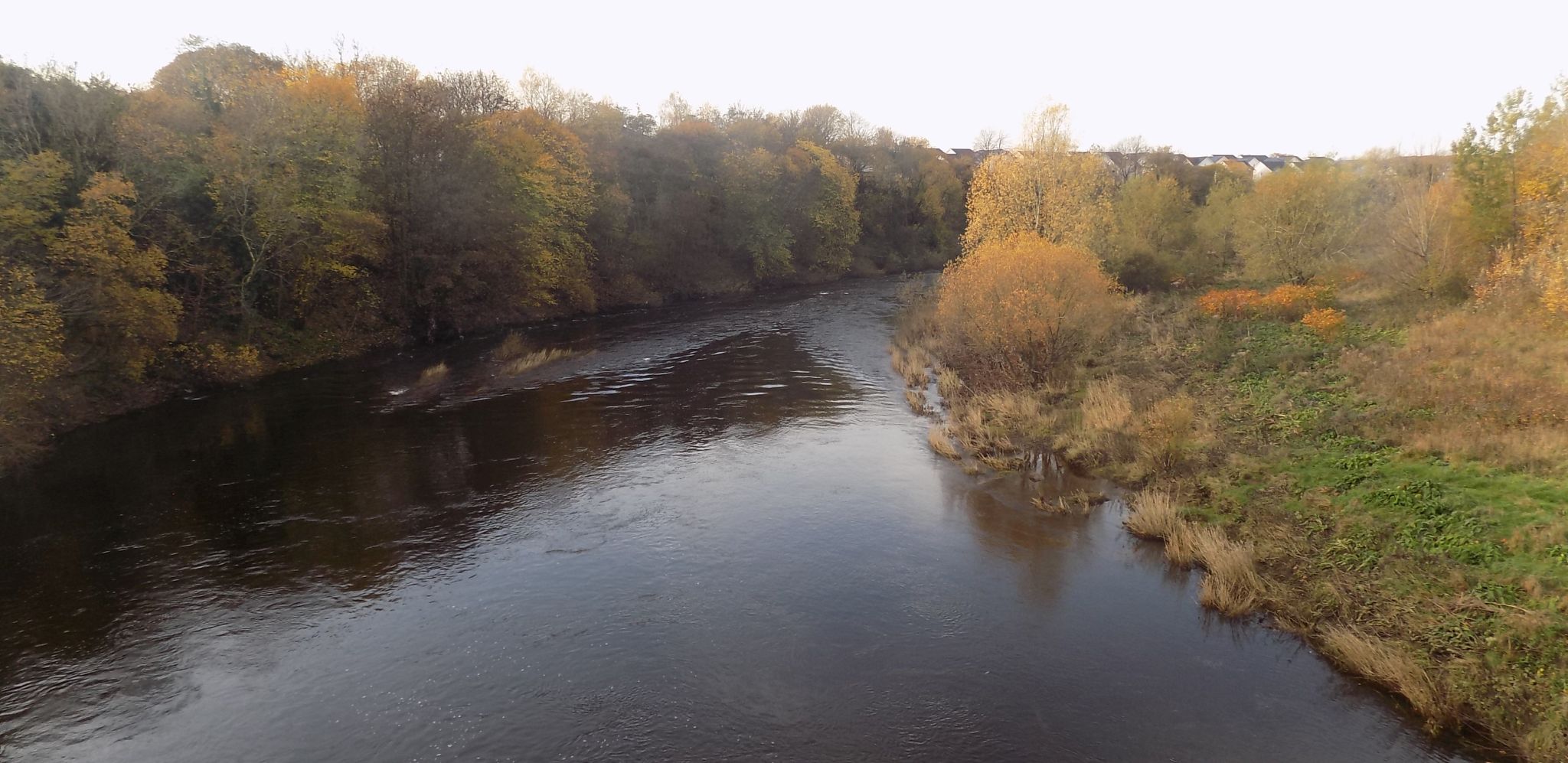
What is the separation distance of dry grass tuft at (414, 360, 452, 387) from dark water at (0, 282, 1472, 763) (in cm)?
759

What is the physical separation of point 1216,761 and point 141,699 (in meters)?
15.5

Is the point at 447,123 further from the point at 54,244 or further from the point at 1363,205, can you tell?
the point at 1363,205

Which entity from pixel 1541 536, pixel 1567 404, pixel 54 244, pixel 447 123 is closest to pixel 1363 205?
pixel 1567 404

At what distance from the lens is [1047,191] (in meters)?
37.3

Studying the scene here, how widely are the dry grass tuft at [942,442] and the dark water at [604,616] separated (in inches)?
16.7

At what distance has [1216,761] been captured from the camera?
973cm

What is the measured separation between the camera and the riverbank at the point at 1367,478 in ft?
35.0

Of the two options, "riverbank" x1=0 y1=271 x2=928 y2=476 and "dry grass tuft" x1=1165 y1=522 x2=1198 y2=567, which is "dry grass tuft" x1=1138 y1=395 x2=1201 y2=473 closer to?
"dry grass tuft" x1=1165 y1=522 x2=1198 y2=567

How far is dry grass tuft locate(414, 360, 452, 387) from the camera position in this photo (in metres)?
31.8

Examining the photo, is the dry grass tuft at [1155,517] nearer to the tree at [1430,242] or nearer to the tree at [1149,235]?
the tree at [1430,242]

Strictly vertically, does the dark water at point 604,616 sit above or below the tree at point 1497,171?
below

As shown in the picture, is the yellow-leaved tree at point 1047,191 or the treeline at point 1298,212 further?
the yellow-leaved tree at point 1047,191

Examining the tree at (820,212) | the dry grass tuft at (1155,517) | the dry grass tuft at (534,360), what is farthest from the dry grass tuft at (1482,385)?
the tree at (820,212)

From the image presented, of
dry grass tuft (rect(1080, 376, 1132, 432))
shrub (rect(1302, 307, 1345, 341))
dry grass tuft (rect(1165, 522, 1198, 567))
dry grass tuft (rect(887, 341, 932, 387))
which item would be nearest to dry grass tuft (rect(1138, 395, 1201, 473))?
dry grass tuft (rect(1080, 376, 1132, 432))
